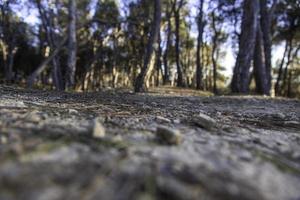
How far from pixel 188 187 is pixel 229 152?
2.49 ft

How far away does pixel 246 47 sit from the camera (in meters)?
11.6

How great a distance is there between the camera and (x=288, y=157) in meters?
2.68

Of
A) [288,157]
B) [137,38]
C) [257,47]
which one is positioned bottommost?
[288,157]

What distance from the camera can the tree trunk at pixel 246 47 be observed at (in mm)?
11477

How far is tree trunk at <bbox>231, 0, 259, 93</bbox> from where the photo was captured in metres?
11.5

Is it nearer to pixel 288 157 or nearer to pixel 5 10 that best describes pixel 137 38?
pixel 5 10

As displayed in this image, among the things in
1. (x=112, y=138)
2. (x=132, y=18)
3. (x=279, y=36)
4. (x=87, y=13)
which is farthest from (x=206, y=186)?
(x=279, y=36)

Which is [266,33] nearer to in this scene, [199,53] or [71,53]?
[199,53]

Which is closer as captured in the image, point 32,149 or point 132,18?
point 32,149

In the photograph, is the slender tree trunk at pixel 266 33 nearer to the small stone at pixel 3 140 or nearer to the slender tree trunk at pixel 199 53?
the slender tree trunk at pixel 199 53

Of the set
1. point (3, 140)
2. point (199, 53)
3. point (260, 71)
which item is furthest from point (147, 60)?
point (199, 53)

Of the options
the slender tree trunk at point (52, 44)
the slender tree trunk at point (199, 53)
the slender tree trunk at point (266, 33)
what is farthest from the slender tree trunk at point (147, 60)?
the slender tree trunk at point (199, 53)

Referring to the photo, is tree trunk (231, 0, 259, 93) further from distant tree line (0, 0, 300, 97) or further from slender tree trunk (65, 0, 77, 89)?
slender tree trunk (65, 0, 77, 89)

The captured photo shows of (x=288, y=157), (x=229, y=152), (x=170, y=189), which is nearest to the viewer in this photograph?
(x=170, y=189)
